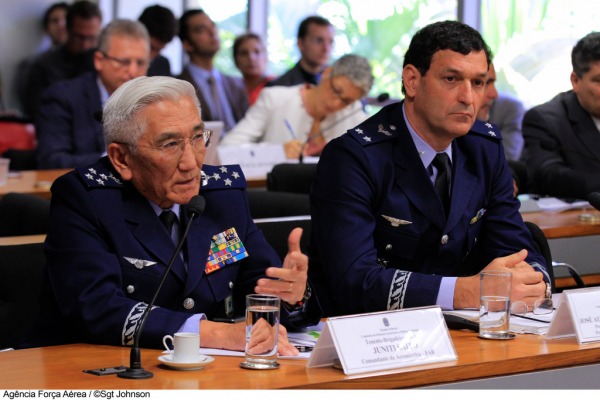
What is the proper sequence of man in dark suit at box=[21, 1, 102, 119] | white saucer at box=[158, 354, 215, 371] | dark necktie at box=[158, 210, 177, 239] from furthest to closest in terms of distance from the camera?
man in dark suit at box=[21, 1, 102, 119] → dark necktie at box=[158, 210, 177, 239] → white saucer at box=[158, 354, 215, 371]

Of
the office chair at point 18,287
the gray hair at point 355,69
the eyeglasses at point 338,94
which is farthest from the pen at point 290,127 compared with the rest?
the office chair at point 18,287

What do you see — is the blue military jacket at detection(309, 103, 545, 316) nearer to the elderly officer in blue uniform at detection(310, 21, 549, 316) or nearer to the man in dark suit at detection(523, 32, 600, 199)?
the elderly officer in blue uniform at detection(310, 21, 549, 316)

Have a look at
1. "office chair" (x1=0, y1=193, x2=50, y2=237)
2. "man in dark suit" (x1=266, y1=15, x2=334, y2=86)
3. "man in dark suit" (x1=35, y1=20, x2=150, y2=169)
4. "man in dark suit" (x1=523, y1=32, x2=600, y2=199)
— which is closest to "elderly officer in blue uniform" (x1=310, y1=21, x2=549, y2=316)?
"office chair" (x1=0, y1=193, x2=50, y2=237)

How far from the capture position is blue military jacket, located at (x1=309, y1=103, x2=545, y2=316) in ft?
8.86

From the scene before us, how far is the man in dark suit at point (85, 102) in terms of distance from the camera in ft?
18.6

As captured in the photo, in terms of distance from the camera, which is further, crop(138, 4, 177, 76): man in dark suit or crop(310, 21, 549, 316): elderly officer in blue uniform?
crop(138, 4, 177, 76): man in dark suit

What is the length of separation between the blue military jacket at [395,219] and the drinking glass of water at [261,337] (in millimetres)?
711

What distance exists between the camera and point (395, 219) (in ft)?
9.25

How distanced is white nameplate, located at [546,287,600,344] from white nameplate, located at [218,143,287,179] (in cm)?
333

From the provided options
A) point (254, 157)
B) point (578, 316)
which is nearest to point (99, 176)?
point (578, 316)

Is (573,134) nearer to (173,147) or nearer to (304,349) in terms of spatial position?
(173,147)

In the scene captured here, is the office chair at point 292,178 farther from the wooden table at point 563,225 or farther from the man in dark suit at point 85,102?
the man in dark suit at point 85,102

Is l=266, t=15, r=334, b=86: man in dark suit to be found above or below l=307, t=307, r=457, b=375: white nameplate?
above

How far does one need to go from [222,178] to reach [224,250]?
20cm
